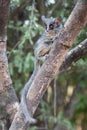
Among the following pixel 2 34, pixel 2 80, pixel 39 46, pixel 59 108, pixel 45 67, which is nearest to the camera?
pixel 45 67

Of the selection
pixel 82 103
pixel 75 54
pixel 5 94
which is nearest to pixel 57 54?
pixel 75 54

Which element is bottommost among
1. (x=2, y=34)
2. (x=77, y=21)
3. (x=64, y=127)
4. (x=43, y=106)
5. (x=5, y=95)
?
(x=64, y=127)

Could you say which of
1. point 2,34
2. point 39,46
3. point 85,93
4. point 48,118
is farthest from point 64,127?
point 2,34

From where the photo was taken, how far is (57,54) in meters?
1.51

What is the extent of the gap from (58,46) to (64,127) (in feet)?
9.74

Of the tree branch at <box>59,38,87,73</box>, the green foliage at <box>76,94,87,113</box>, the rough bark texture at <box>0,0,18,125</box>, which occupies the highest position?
the tree branch at <box>59,38,87,73</box>

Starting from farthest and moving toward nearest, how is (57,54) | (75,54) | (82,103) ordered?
(82,103)
(75,54)
(57,54)

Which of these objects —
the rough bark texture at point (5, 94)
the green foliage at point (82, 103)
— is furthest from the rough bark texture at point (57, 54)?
the green foliage at point (82, 103)

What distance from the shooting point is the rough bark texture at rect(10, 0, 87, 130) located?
1417 mm

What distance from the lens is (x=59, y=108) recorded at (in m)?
4.80

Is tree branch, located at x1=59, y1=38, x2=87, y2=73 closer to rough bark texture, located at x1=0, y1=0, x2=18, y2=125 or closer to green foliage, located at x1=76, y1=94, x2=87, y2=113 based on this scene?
rough bark texture, located at x1=0, y1=0, x2=18, y2=125

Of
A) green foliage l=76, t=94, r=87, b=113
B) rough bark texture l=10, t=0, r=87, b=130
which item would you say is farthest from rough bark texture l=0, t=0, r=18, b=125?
green foliage l=76, t=94, r=87, b=113

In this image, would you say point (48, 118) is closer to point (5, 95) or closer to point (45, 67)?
point (5, 95)

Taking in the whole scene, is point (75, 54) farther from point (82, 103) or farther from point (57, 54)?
point (82, 103)
